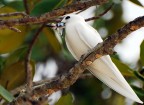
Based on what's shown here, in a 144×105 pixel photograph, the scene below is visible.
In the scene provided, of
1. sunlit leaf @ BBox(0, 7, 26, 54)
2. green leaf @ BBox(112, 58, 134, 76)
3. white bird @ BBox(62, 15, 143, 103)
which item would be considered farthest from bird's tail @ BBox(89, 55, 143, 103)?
sunlit leaf @ BBox(0, 7, 26, 54)

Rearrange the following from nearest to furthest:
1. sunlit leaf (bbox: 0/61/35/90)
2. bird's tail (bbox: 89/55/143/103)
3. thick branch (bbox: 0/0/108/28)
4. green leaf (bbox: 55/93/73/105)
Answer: thick branch (bbox: 0/0/108/28), bird's tail (bbox: 89/55/143/103), green leaf (bbox: 55/93/73/105), sunlit leaf (bbox: 0/61/35/90)

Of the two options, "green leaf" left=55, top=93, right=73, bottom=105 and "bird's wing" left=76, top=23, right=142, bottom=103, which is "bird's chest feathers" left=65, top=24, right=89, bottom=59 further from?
"green leaf" left=55, top=93, right=73, bottom=105

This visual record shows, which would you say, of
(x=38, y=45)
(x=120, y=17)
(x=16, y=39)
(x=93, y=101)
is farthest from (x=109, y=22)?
(x=16, y=39)

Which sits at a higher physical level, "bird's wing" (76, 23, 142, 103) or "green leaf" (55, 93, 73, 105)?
"bird's wing" (76, 23, 142, 103)

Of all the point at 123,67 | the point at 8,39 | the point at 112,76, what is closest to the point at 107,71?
the point at 112,76

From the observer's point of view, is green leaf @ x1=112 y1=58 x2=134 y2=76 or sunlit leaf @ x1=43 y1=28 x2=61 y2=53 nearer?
green leaf @ x1=112 y1=58 x2=134 y2=76

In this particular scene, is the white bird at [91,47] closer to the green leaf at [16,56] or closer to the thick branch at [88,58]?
the thick branch at [88,58]

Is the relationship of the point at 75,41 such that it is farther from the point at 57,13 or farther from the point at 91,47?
the point at 57,13
